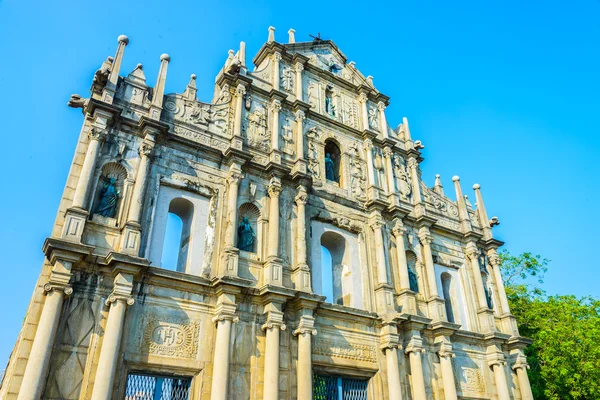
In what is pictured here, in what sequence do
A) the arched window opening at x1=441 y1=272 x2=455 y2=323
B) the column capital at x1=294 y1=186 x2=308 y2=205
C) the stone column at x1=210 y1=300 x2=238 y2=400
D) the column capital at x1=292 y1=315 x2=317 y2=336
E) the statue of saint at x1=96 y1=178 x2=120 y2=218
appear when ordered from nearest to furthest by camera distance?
1. the stone column at x1=210 y1=300 x2=238 y2=400
2. the statue of saint at x1=96 y1=178 x2=120 y2=218
3. the column capital at x1=292 y1=315 x2=317 y2=336
4. the column capital at x1=294 y1=186 x2=308 y2=205
5. the arched window opening at x1=441 y1=272 x2=455 y2=323

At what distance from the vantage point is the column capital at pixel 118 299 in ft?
34.0

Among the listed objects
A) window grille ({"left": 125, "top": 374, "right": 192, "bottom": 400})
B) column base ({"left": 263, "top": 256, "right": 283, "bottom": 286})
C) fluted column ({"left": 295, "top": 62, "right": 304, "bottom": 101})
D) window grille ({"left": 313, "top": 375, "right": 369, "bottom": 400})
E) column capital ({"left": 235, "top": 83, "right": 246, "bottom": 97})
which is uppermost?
fluted column ({"left": 295, "top": 62, "right": 304, "bottom": 101})

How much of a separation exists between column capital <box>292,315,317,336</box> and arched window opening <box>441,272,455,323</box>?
272 inches

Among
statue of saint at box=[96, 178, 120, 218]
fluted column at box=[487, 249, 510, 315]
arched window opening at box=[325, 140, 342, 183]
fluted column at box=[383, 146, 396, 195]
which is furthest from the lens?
fluted column at box=[487, 249, 510, 315]

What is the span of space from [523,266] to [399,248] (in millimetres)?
14816

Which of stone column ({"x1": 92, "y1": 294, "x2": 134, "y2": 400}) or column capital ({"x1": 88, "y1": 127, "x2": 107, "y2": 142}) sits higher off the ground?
column capital ({"x1": 88, "y1": 127, "x2": 107, "y2": 142})

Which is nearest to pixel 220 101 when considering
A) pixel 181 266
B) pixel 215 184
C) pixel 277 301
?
pixel 215 184

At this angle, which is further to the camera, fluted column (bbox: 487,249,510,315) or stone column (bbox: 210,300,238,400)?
fluted column (bbox: 487,249,510,315)

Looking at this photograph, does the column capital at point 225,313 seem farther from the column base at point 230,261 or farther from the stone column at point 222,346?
the column base at point 230,261

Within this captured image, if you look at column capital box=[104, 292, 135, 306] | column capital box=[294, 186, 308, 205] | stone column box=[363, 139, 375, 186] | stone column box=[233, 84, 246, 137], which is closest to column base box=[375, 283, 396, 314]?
column capital box=[294, 186, 308, 205]

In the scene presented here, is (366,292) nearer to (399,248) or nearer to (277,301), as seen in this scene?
(399,248)

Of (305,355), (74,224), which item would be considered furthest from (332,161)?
(74,224)

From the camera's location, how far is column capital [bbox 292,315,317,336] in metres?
12.5

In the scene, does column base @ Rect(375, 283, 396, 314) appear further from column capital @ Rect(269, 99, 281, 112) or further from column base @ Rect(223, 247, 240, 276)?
column capital @ Rect(269, 99, 281, 112)
